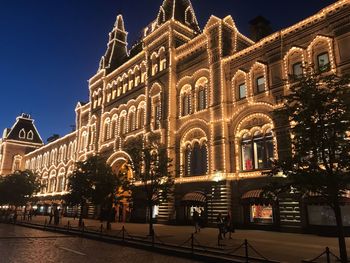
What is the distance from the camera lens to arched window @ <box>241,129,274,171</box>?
2428 centimetres

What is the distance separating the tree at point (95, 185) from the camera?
2789 centimetres

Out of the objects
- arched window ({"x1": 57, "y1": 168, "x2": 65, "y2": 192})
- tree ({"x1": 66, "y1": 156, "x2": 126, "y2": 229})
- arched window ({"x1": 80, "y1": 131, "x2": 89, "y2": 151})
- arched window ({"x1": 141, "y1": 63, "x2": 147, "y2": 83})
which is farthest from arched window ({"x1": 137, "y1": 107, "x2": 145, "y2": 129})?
arched window ({"x1": 57, "y1": 168, "x2": 65, "y2": 192})

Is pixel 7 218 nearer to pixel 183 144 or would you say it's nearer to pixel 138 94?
pixel 138 94

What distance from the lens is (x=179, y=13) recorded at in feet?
123

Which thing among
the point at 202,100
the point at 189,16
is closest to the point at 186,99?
the point at 202,100

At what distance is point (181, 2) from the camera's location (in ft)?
127

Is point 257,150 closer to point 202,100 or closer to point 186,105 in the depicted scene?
point 202,100

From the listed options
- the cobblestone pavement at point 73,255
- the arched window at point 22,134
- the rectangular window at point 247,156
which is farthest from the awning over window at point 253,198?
the arched window at point 22,134

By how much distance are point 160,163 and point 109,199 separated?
7929mm

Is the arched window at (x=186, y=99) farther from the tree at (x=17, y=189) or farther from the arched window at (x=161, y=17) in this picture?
the tree at (x=17, y=189)

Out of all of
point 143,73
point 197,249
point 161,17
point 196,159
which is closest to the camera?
point 197,249

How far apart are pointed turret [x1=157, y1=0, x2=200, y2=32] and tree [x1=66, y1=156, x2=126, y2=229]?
17.9m

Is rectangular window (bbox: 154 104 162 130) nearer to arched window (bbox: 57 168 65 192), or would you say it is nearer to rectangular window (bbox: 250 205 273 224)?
rectangular window (bbox: 250 205 273 224)

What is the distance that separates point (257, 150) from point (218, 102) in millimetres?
5358
